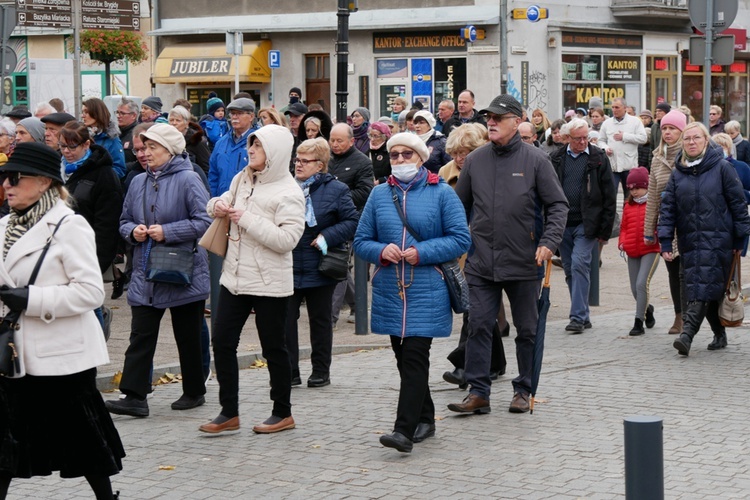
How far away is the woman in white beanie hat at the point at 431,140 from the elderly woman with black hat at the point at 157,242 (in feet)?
18.0

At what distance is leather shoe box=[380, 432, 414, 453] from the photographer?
Answer: 25.2ft

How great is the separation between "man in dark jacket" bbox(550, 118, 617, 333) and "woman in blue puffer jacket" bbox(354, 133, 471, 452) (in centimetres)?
473

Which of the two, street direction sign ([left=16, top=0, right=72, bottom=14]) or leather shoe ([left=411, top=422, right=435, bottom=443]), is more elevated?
street direction sign ([left=16, top=0, right=72, bottom=14])

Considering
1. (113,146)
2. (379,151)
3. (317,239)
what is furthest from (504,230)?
(379,151)

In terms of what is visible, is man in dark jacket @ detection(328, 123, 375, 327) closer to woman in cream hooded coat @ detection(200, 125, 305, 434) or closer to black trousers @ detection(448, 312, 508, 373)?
black trousers @ detection(448, 312, 508, 373)

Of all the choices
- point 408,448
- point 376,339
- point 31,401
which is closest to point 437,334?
point 408,448

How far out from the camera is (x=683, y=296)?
11.7 meters

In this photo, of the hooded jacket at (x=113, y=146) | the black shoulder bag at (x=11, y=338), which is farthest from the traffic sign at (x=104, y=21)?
the black shoulder bag at (x=11, y=338)

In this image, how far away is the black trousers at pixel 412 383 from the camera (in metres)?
7.81

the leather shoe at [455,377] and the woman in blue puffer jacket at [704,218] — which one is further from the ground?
the woman in blue puffer jacket at [704,218]

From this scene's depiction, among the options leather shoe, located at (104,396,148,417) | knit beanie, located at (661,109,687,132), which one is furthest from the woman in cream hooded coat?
knit beanie, located at (661,109,687,132)

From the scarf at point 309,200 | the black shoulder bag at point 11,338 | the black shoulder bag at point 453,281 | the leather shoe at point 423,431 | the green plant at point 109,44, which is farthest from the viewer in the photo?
the green plant at point 109,44

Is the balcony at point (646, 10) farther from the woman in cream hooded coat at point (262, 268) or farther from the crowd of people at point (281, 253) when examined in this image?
the woman in cream hooded coat at point (262, 268)

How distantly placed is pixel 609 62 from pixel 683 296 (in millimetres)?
28921
